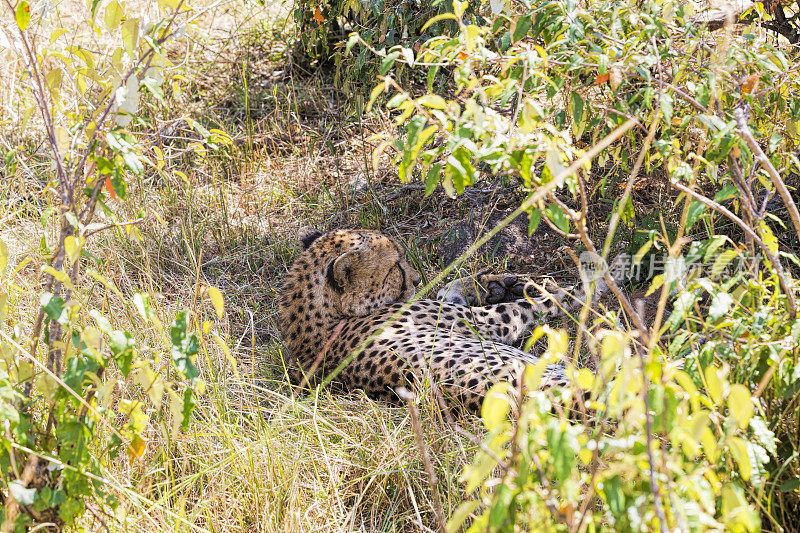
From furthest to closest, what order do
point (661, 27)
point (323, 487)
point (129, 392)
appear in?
point (129, 392) → point (323, 487) → point (661, 27)

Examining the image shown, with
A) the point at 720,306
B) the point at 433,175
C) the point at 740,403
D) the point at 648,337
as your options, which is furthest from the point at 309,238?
the point at 740,403

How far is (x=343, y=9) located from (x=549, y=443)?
3.41 meters

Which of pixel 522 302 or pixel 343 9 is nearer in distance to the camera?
pixel 522 302

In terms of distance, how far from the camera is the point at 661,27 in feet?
7.27

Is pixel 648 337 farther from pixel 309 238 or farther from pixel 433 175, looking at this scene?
pixel 309 238

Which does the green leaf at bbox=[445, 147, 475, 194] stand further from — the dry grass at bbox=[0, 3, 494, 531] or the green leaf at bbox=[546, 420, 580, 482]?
the dry grass at bbox=[0, 3, 494, 531]

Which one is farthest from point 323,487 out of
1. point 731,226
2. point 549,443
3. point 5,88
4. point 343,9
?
point 5,88

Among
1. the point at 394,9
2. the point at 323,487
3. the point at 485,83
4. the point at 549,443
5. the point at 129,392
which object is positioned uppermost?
the point at 394,9

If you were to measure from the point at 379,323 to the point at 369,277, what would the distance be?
30cm

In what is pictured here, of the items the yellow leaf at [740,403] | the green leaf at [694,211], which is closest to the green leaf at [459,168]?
the green leaf at [694,211]

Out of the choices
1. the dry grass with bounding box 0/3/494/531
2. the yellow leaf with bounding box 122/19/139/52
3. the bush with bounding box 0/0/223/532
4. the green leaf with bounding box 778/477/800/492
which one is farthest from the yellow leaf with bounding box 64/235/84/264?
the green leaf with bounding box 778/477/800/492

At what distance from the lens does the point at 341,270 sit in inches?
137

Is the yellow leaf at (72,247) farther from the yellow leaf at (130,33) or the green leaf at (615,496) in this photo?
the green leaf at (615,496)

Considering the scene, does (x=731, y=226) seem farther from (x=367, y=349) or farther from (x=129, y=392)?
(x=129, y=392)
